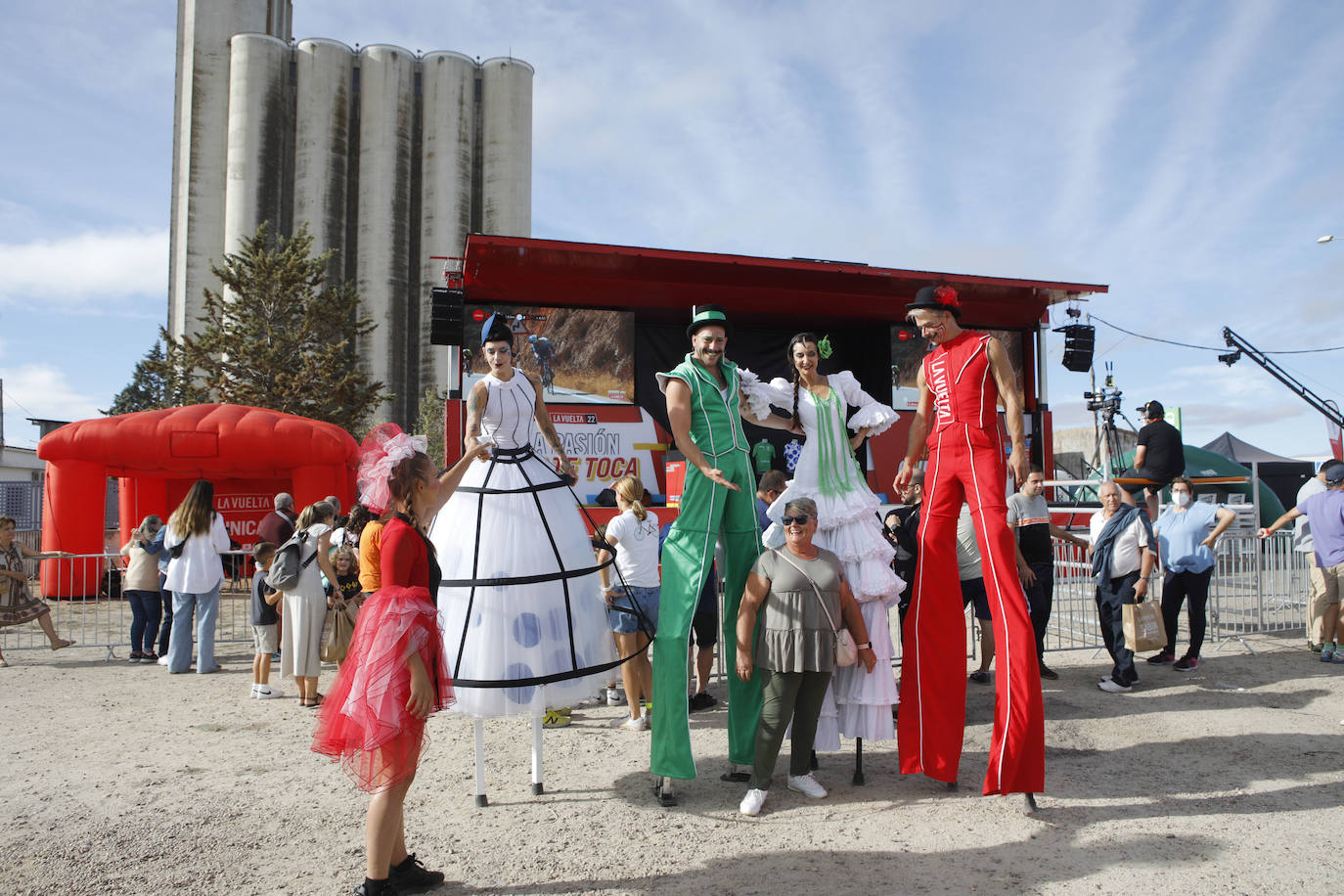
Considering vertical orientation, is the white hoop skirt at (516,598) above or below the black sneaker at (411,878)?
above

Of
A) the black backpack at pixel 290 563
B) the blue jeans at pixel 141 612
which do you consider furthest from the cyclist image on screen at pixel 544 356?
the black backpack at pixel 290 563

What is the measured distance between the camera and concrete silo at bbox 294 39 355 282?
123 ft

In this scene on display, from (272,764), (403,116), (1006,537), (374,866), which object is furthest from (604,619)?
(403,116)

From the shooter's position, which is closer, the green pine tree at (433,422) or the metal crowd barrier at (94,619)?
the metal crowd barrier at (94,619)

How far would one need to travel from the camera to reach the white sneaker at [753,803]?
136 inches

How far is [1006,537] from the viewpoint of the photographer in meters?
3.60

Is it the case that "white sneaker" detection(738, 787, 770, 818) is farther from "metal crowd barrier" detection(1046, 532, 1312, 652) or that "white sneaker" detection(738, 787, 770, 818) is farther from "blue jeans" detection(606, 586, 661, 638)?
"metal crowd barrier" detection(1046, 532, 1312, 652)

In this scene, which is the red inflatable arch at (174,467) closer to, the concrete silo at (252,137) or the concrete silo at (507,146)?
the concrete silo at (252,137)

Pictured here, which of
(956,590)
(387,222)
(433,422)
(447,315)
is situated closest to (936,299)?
(956,590)

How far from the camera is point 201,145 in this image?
37.2 metres

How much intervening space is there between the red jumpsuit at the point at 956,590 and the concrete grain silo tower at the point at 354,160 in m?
35.4

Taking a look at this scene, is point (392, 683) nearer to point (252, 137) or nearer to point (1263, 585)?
point (1263, 585)

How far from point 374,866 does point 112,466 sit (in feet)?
41.4

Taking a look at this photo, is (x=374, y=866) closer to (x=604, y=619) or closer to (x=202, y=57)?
(x=604, y=619)
